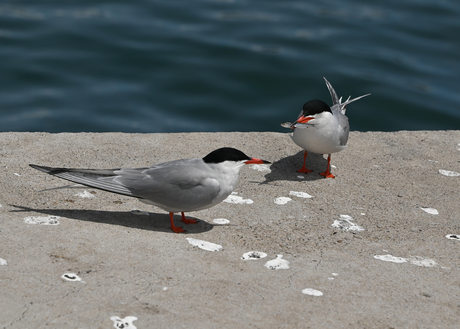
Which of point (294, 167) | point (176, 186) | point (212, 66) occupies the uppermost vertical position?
point (212, 66)

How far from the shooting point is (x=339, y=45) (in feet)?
32.8

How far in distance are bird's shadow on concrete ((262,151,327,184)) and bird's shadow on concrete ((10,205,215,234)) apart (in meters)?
1.06

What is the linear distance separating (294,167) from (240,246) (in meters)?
1.74

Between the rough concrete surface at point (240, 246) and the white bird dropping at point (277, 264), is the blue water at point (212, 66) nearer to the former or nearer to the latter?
the rough concrete surface at point (240, 246)

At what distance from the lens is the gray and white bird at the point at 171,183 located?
3.71m

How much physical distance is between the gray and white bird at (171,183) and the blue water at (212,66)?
4529 millimetres

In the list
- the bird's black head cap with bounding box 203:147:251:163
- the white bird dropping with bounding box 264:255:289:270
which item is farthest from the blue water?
the white bird dropping with bounding box 264:255:289:270

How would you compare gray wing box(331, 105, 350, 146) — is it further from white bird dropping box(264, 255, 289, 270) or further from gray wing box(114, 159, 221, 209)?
white bird dropping box(264, 255, 289, 270)

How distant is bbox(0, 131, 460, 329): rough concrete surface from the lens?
2809mm

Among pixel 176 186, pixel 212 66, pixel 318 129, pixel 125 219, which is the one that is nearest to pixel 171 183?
pixel 176 186

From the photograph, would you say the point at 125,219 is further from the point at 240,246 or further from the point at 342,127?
the point at 342,127

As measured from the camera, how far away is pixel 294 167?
523 centimetres

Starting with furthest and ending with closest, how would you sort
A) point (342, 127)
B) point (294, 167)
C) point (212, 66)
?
point (212, 66) → point (294, 167) → point (342, 127)

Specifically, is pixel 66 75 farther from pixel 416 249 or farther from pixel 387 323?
pixel 387 323
